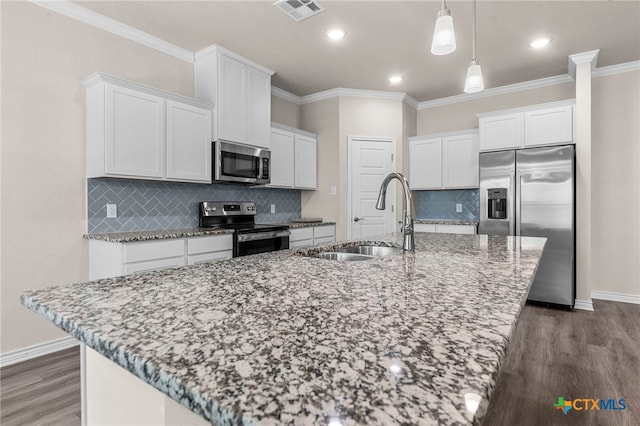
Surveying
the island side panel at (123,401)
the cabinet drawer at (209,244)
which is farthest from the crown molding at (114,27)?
the island side panel at (123,401)

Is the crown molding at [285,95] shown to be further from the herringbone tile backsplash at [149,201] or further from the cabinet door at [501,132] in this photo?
the cabinet door at [501,132]

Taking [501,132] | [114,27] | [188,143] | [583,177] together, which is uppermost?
[114,27]

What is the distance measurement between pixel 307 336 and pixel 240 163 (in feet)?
10.6

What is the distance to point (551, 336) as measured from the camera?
2914 millimetres

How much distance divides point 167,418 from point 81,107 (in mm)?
2992

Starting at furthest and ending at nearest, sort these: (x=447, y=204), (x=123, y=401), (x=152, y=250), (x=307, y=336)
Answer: (x=447, y=204) < (x=152, y=250) < (x=123, y=401) < (x=307, y=336)

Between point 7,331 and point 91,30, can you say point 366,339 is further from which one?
point 91,30

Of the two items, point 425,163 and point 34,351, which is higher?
point 425,163

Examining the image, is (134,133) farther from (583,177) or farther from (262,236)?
(583,177)

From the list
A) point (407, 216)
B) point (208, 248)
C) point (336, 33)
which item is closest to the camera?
point (407, 216)

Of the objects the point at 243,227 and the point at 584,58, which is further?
the point at 584,58

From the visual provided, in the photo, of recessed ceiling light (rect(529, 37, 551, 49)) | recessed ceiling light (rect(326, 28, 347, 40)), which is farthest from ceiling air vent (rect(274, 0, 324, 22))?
recessed ceiling light (rect(529, 37, 551, 49))

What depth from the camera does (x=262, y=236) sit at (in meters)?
3.50

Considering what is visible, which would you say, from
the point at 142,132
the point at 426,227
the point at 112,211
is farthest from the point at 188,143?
the point at 426,227
